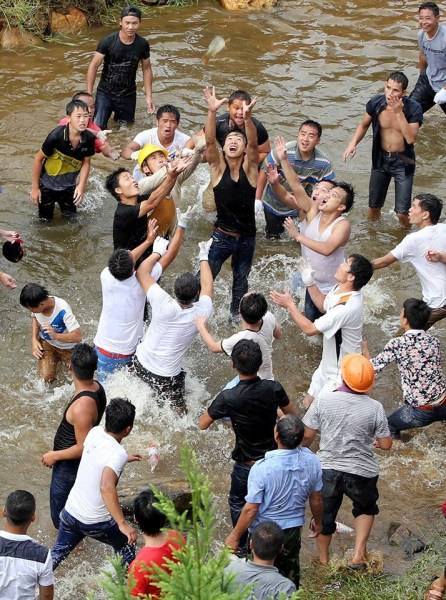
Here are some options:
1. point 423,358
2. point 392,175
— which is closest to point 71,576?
point 423,358

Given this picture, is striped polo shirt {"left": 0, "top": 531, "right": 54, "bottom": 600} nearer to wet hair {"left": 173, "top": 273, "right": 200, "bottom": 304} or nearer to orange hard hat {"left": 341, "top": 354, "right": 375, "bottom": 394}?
orange hard hat {"left": 341, "top": 354, "right": 375, "bottom": 394}

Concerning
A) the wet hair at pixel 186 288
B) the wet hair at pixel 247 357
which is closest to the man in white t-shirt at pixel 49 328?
the wet hair at pixel 186 288

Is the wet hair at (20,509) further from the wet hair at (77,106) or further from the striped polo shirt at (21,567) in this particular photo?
the wet hair at (77,106)

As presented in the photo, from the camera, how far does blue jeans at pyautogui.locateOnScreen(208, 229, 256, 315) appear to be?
8062 millimetres

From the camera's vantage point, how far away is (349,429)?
574 cm

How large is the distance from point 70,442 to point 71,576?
0.92m

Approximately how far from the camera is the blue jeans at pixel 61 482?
5.88 meters

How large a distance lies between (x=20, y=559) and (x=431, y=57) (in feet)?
27.4

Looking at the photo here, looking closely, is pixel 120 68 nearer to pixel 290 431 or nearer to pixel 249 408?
pixel 249 408

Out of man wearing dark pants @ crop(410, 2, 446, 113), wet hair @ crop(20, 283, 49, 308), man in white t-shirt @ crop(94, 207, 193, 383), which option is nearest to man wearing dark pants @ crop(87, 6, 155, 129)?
man wearing dark pants @ crop(410, 2, 446, 113)

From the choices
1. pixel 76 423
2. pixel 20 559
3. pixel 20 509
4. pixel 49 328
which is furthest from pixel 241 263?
pixel 20 559

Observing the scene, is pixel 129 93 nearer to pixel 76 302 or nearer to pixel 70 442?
pixel 76 302

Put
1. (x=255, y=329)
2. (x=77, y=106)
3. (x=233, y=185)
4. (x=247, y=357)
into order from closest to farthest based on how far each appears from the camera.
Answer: (x=247, y=357) < (x=255, y=329) < (x=233, y=185) < (x=77, y=106)

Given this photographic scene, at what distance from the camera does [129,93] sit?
11414 mm
